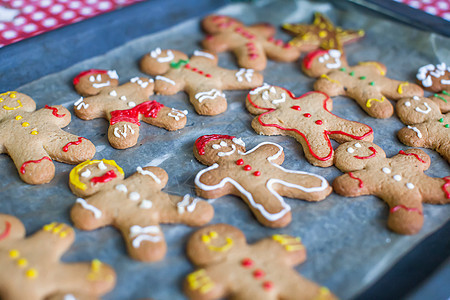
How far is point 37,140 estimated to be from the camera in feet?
6.11

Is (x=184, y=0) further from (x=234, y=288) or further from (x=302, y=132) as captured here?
(x=234, y=288)

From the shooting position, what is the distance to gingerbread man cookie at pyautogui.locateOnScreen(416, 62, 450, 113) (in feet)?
7.26

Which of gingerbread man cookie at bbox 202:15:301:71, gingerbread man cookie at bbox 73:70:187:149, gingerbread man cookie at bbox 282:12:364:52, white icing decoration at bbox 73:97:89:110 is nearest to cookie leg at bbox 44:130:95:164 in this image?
gingerbread man cookie at bbox 73:70:187:149

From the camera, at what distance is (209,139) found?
189 centimetres

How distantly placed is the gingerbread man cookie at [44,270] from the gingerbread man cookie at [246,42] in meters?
1.37

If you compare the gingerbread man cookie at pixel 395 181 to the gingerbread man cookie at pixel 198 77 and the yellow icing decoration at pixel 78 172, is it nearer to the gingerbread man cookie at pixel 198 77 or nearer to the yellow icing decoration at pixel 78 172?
the gingerbread man cookie at pixel 198 77

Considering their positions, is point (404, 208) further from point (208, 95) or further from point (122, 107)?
point (122, 107)

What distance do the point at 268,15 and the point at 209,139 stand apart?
1.30 m

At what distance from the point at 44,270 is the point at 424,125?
165 cm

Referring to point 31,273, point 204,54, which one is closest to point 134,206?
point 31,273

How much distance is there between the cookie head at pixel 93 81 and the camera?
2176mm

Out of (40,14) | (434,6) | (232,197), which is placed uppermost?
(434,6)

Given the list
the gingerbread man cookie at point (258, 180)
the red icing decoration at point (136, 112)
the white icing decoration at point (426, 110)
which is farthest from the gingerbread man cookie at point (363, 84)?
the red icing decoration at point (136, 112)

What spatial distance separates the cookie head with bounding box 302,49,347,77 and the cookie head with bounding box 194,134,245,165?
71cm
